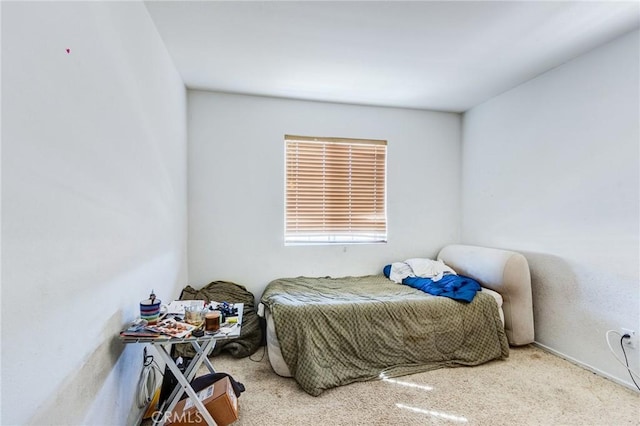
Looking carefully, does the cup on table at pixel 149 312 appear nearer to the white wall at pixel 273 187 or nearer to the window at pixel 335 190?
the white wall at pixel 273 187

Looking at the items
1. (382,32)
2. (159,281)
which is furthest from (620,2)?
(159,281)

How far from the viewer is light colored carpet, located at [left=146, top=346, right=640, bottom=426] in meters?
1.81

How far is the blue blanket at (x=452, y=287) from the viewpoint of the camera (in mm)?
2629

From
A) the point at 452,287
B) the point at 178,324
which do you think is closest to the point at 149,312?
the point at 178,324

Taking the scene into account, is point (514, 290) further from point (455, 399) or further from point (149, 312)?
point (149, 312)

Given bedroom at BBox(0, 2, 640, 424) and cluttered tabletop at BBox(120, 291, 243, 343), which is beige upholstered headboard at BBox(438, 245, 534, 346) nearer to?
bedroom at BBox(0, 2, 640, 424)

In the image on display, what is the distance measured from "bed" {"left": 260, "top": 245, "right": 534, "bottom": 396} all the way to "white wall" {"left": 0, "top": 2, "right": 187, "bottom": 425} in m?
1.03

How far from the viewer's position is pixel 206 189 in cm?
318

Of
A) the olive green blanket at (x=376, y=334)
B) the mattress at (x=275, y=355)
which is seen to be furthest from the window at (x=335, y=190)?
the mattress at (x=275, y=355)

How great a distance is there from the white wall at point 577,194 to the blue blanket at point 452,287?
62cm

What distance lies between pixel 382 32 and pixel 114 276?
221 cm

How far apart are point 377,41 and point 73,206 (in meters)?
2.12

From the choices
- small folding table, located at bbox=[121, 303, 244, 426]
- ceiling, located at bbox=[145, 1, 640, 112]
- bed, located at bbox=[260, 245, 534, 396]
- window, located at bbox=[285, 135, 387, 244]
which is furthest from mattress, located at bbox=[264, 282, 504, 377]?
ceiling, located at bbox=[145, 1, 640, 112]

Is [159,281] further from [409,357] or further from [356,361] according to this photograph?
[409,357]
